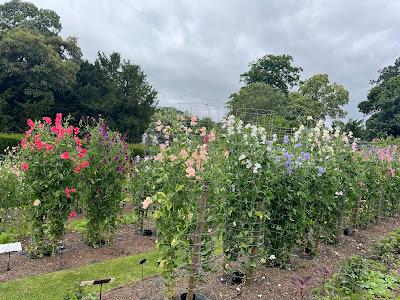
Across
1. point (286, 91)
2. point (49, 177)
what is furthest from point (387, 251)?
point (286, 91)

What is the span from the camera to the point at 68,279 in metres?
4.26

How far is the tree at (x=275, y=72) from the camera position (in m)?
40.4

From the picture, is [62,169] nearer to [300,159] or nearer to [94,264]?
[94,264]

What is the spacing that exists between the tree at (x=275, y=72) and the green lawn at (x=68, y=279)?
1464 inches

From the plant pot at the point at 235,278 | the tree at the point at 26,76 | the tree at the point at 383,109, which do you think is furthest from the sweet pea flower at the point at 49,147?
the tree at the point at 383,109

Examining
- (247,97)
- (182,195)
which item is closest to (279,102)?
(247,97)

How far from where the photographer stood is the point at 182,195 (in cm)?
336

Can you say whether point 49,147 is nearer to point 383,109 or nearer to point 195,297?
point 195,297

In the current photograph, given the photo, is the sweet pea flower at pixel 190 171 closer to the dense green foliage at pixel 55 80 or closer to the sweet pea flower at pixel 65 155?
the sweet pea flower at pixel 65 155

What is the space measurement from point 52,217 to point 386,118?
30.0 m

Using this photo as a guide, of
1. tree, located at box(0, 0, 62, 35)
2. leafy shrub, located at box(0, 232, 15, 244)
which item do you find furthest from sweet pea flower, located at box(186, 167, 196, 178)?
tree, located at box(0, 0, 62, 35)

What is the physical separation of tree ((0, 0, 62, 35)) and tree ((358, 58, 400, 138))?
2556 centimetres

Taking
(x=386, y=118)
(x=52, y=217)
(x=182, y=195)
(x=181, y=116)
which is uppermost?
(x=386, y=118)

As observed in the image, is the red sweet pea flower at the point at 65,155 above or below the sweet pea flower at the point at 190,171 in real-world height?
above
